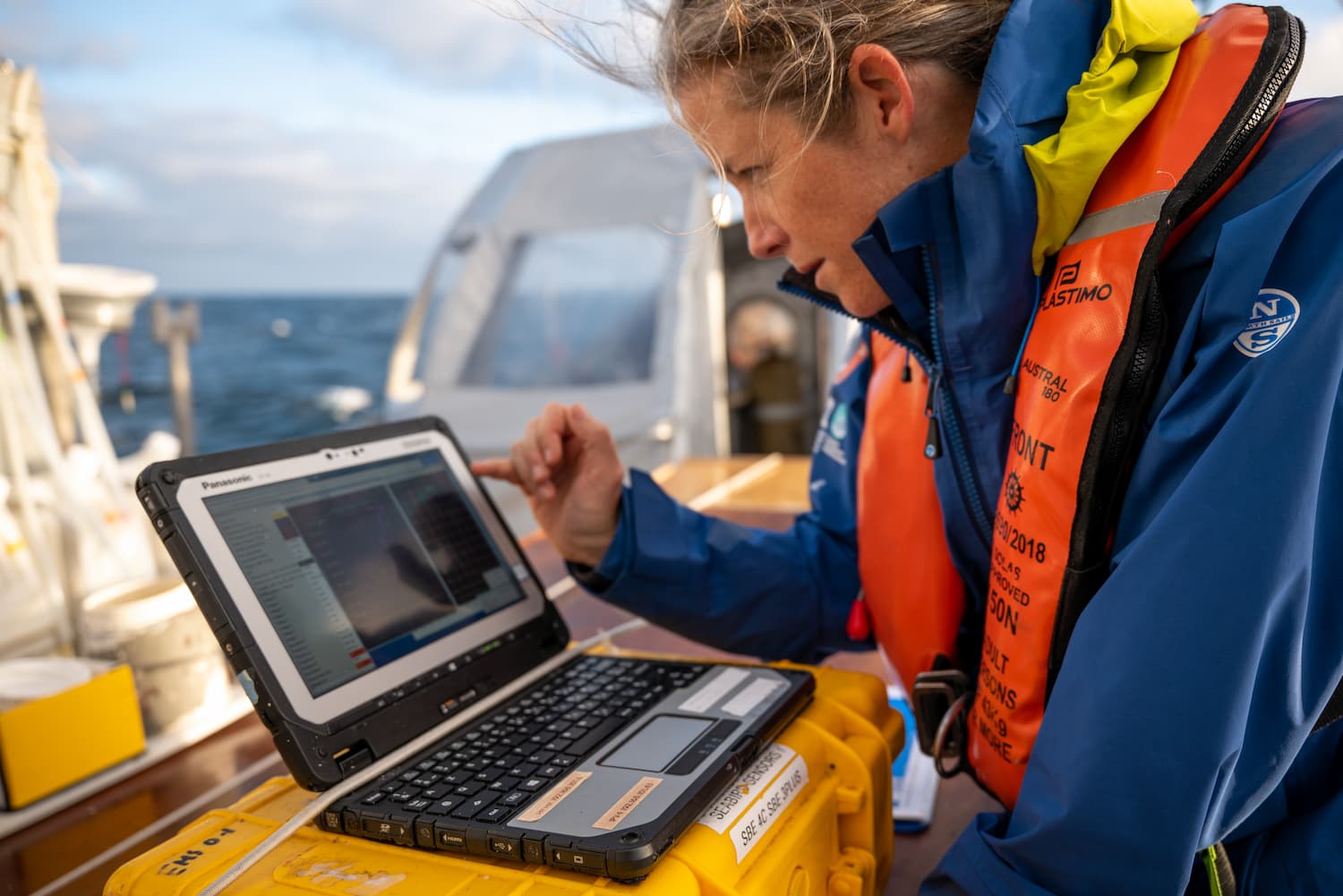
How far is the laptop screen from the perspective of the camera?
71 cm

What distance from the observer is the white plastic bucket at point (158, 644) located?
1.01 m

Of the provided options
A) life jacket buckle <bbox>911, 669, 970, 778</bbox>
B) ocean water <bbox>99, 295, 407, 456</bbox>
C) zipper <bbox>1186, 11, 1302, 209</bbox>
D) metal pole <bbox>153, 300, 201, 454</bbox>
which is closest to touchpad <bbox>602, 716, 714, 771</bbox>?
life jacket buckle <bbox>911, 669, 970, 778</bbox>

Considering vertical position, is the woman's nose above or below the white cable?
above

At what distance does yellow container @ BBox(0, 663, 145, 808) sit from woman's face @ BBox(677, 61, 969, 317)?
0.76 metres

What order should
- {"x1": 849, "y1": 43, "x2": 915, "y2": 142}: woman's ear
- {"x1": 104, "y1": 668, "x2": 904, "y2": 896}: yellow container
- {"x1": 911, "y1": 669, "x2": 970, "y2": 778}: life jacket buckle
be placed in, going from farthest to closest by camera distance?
{"x1": 911, "y1": 669, "x2": 970, "y2": 778}: life jacket buckle
{"x1": 849, "y1": 43, "x2": 915, "y2": 142}: woman's ear
{"x1": 104, "y1": 668, "x2": 904, "y2": 896}: yellow container

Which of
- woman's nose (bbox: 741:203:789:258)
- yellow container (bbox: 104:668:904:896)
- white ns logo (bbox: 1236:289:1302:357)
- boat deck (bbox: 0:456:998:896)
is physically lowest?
boat deck (bbox: 0:456:998:896)

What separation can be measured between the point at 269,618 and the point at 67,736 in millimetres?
395

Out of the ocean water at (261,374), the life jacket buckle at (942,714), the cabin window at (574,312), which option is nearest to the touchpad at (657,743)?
the life jacket buckle at (942,714)

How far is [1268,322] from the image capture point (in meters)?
0.57

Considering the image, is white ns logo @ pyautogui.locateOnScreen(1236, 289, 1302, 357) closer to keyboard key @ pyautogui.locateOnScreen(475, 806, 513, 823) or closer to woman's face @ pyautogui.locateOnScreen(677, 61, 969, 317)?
woman's face @ pyautogui.locateOnScreen(677, 61, 969, 317)

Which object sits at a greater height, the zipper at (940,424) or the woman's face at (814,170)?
the woman's face at (814,170)

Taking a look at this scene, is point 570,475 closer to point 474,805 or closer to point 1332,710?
point 474,805

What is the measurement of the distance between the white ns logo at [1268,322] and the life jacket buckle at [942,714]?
1.29 feet

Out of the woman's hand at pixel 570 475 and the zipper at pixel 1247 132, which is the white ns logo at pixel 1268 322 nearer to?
the zipper at pixel 1247 132
